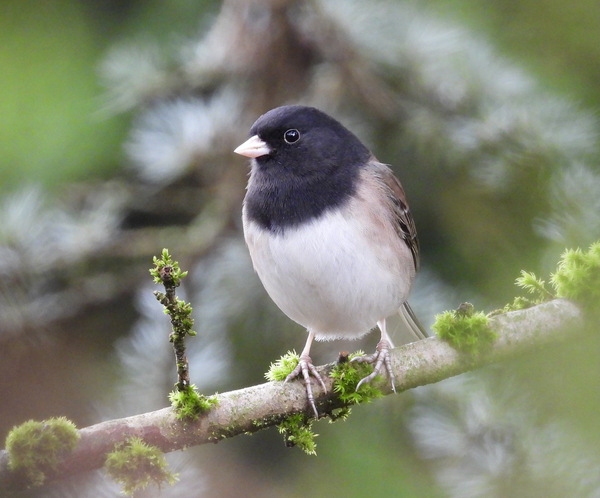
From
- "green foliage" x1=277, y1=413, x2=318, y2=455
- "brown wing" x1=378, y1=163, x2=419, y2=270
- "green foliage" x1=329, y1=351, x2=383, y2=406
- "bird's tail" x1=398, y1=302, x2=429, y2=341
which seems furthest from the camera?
"bird's tail" x1=398, y1=302, x2=429, y2=341

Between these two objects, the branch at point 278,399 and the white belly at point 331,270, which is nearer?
the branch at point 278,399

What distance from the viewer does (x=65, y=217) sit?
2.12m

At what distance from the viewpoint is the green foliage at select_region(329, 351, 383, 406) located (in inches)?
68.9

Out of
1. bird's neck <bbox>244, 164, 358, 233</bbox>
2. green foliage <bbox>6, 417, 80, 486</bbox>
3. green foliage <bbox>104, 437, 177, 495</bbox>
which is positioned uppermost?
bird's neck <bbox>244, 164, 358, 233</bbox>

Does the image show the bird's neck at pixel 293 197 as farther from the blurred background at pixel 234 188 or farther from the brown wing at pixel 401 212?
the blurred background at pixel 234 188

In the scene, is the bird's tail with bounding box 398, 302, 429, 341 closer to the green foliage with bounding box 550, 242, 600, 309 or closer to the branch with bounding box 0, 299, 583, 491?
the branch with bounding box 0, 299, 583, 491

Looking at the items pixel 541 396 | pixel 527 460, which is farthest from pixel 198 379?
pixel 541 396

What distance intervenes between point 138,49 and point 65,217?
0.56 m

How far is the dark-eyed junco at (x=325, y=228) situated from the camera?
1896 millimetres

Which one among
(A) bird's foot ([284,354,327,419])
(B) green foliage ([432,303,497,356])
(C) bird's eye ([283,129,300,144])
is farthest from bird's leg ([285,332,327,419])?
(C) bird's eye ([283,129,300,144])

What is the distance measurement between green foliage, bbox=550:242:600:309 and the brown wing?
0.52m

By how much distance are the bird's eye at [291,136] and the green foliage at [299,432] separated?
83 cm

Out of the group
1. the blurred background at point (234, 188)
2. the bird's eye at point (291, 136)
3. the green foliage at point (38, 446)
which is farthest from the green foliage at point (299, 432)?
the bird's eye at point (291, 136)

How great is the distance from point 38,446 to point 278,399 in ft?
1.82
